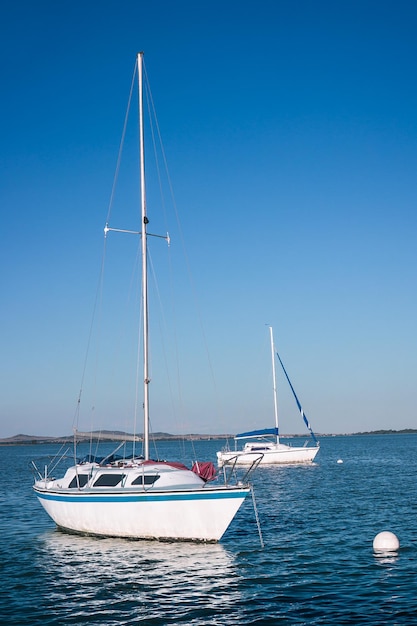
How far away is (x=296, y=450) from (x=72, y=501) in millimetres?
51347

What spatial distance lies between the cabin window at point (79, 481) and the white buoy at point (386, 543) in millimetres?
11337

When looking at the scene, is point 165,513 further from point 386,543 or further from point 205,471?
point 386,543

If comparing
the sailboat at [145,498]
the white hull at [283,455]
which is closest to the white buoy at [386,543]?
the sailboat at [145,498]

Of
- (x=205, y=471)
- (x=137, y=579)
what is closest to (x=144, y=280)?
(x=205, y=471)

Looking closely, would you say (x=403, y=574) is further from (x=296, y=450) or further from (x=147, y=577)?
(x=296, y=450)

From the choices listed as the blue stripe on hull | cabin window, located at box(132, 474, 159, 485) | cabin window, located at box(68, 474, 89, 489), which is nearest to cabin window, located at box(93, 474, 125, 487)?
the blue stripe on hull

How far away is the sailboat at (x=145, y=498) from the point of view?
21602 mm

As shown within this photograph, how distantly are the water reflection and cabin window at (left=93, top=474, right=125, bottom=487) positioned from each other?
81.2 inches

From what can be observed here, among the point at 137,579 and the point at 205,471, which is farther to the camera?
the point at 205,471

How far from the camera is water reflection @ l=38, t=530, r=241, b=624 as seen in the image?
15836 mm

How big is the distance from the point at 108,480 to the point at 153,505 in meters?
2.88

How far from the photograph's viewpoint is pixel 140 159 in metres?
28.6

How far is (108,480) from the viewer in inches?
953

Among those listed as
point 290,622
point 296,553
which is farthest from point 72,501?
point 290,622
